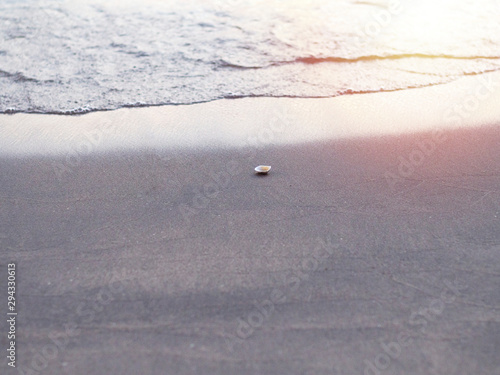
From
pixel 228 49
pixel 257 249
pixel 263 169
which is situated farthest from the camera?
pixel 228 49

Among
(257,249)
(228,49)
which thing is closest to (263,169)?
(257,249)

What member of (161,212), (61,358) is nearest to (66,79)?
(161,212)

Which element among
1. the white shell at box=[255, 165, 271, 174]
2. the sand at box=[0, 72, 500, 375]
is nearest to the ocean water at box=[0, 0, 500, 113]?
the sand at box=[0, 72, 500, 375]

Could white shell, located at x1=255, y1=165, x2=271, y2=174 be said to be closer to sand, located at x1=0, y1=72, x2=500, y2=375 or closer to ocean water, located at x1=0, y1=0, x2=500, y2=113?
sand, located at x1=0, y1=72, x2=500, y2=375

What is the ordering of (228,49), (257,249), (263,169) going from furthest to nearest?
(228,49) < (263,169) < (257,249)

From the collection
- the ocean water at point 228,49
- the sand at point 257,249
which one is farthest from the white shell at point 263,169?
the ocean water at point 228,49

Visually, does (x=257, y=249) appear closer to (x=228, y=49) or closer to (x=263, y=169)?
(x=263, y=169)

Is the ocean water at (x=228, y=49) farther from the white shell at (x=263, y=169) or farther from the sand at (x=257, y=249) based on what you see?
the white shell at (x=263, y=169)
